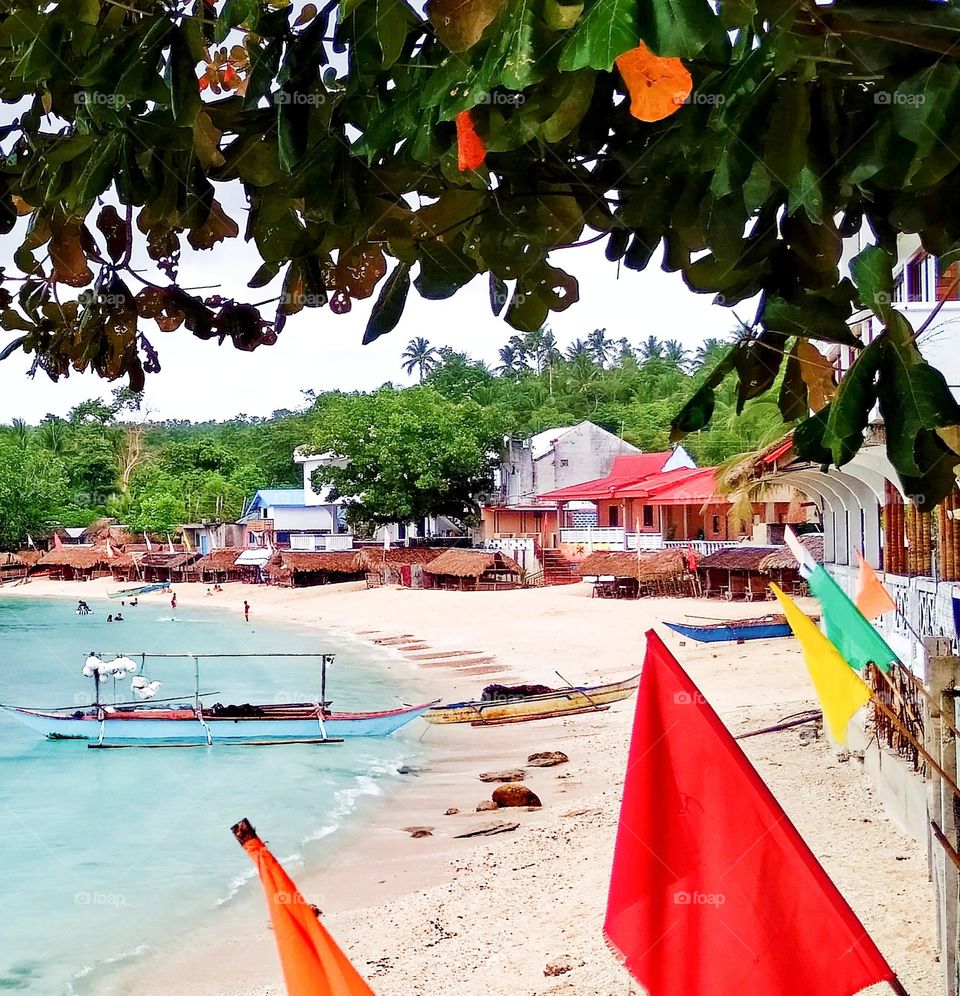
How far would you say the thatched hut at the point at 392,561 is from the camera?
41.8 meters

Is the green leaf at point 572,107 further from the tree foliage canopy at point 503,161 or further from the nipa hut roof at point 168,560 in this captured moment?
the nipa hut roof at point 168,560

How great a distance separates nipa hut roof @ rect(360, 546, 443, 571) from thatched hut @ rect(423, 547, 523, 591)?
1.47m

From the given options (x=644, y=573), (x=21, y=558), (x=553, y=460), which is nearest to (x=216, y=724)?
(x=644, y=573)

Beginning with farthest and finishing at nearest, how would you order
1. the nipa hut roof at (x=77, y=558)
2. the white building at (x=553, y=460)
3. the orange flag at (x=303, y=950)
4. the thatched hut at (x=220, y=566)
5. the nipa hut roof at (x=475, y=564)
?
the nipa hut roof at (x=77, y=558), the thatched hut at (x=220, y=566), the white building at (x=553, y=460), the nipa hut roof at (x=475, y=564), the orange flag at (x=303, y=950)

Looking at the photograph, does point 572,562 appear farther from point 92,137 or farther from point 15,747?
point 92,137

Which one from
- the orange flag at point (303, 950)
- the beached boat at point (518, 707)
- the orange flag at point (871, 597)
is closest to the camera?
the orange flag at point (303, 950)

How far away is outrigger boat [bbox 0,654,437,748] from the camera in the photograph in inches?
640

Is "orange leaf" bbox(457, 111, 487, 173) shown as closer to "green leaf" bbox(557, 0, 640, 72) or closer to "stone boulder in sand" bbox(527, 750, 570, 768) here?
"green leaf" bbox(557, 0, 640, 72)

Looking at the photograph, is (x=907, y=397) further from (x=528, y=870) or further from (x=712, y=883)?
(x=528, y=870)

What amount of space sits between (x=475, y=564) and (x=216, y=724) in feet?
73.1

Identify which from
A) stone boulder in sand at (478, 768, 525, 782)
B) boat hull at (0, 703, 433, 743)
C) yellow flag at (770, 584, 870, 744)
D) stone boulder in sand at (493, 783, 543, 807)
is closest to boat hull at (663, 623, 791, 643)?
boat hull at (0, 703, 433, 743)

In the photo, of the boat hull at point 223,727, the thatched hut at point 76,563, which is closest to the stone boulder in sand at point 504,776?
the boat hull at point 223,727

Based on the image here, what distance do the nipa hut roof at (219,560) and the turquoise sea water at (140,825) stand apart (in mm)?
28275

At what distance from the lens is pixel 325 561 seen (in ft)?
149
